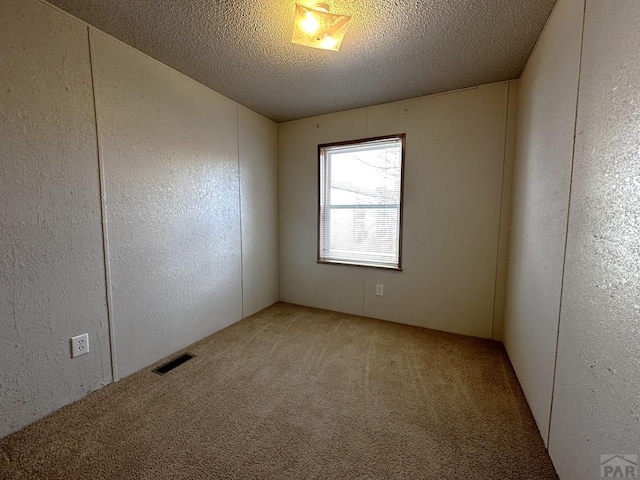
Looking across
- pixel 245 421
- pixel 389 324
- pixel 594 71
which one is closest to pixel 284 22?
pixel 594 71

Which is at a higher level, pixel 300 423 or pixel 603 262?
pixel 603 262

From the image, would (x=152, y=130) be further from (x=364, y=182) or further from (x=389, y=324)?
(x=389, y=324)

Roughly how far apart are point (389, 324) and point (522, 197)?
1.71 meters

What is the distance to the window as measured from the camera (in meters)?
2.87

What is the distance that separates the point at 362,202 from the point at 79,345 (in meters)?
2.65

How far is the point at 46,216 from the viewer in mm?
1515

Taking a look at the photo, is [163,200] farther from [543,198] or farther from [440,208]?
[543,198]

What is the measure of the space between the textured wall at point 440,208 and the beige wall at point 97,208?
4.64 feet

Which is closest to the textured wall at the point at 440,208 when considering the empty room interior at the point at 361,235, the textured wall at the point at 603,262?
the empty room interior at the point at 361,235

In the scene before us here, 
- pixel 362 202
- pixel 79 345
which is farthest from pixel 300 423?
pixel 362 202

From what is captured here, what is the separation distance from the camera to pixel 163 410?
1.60 meters

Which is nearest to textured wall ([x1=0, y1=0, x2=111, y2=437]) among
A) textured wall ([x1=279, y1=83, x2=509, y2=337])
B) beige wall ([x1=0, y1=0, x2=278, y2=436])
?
beige wall ([x1=0, y1=0, x2=278, y2=436])

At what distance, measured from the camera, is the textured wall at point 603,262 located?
0.82m

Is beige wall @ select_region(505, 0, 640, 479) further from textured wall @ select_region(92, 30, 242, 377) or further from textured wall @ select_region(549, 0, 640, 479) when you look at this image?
textured wall @ select_region(92, 30, 242, 377)
